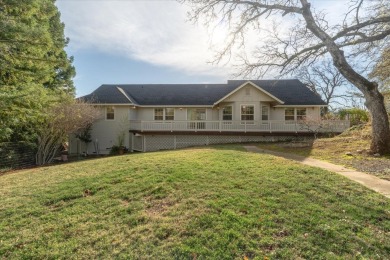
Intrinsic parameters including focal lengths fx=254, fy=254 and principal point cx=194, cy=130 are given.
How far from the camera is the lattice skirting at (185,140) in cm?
2041

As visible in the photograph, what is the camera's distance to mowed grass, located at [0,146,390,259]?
4.00 metres

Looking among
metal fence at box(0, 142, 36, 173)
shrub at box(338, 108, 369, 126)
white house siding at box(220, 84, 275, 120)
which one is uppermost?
white house siding at box(220, 84, 275, 120)

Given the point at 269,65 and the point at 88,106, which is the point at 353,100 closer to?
the point at 269,65

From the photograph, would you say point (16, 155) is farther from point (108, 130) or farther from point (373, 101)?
point (373, 101)

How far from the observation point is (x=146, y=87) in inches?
1042

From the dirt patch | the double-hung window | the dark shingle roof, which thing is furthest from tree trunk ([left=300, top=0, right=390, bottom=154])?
the double-hung window

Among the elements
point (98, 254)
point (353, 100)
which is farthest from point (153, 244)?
point (353, 100)

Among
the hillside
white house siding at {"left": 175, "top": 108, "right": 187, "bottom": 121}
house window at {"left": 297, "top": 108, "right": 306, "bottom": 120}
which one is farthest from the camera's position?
white house siding at {"left": 175, "top": 108, "right": 187, "bottom": 121}

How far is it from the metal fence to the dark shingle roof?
639 cm

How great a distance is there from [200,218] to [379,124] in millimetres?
10289

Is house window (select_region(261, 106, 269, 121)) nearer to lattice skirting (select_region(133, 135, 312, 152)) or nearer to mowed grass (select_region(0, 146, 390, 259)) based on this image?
lattice skirting (select_region(133, 135, 312, 152))

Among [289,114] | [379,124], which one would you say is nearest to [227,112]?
[289,114]

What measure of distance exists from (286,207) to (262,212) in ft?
1.89

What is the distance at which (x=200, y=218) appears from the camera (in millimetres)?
4754
